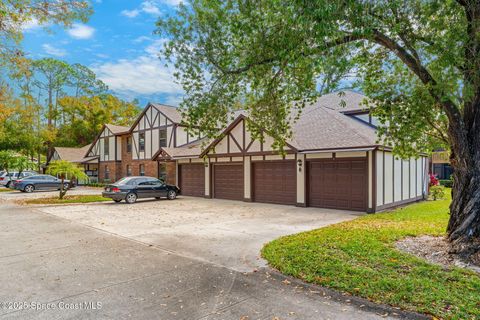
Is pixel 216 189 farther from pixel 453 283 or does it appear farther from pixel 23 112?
pixel 23 112

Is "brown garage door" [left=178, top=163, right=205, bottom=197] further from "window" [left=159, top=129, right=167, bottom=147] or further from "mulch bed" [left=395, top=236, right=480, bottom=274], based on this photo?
"mulch bed" [left=395, top=236, right=480, bottom=274]

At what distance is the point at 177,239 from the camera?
8484mm

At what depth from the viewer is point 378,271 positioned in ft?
18.0

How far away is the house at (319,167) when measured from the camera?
44.7 ft

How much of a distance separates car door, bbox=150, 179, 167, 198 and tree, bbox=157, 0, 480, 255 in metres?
11.1

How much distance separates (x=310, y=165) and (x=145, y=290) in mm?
11582

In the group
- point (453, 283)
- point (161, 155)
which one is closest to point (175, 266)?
point (453, 283)

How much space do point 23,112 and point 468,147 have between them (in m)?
39.9

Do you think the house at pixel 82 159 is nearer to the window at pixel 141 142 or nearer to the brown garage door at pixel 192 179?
the window at pixel 141 142

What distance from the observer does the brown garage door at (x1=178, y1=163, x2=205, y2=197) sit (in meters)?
20.8

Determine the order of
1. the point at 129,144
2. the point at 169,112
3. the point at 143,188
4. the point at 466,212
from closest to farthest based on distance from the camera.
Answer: the point at 466,212 → the point at 143,188 → the point at 169,112 → the point at 129,144

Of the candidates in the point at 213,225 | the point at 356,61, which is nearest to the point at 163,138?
the point at 213,225

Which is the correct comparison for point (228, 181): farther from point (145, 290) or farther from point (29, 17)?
point (145, 290)

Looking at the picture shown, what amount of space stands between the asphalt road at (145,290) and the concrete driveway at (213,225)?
720 millimetres
